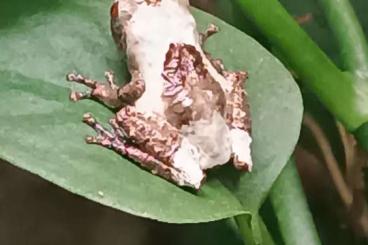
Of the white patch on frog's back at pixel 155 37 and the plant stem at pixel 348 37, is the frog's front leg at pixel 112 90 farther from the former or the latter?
the plant stem at pixel 348 37

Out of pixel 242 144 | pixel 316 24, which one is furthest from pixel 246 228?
pixel 316 24

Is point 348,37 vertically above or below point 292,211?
above

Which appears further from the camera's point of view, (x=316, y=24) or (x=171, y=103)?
(x=316, y=24)

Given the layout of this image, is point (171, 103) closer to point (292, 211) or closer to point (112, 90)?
point (112, 90)

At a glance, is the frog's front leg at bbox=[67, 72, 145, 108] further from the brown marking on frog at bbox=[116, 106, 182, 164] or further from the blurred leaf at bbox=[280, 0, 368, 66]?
the blurred leaf at bbox=[280, 0, 368, 66]

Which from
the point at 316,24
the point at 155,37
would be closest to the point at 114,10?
the point at 155,37

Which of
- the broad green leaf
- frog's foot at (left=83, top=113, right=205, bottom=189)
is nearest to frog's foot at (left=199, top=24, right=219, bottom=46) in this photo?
the broad green leaf

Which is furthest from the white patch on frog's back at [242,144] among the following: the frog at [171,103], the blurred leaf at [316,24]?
the blurred leaf at [316,24]
